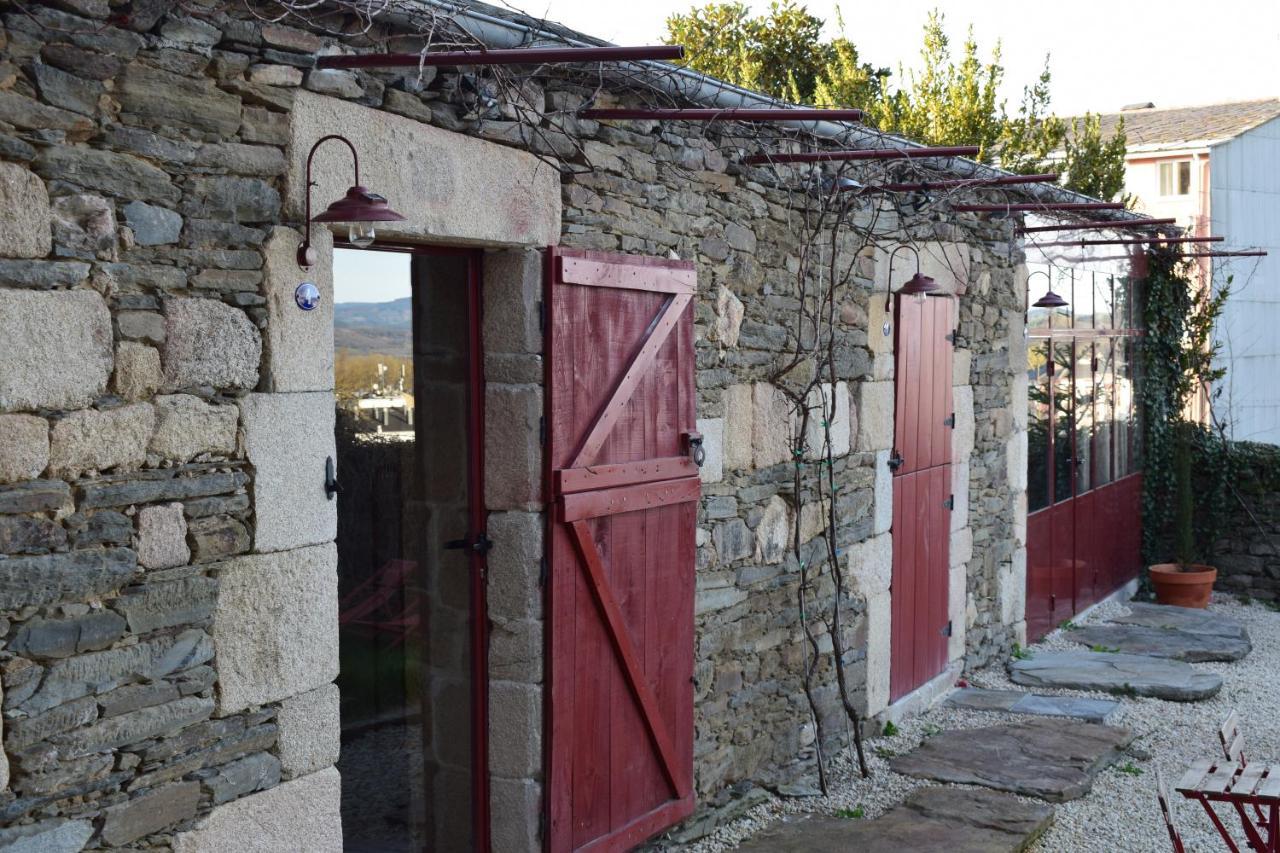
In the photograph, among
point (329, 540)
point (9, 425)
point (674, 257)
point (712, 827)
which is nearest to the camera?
point (9, 425)

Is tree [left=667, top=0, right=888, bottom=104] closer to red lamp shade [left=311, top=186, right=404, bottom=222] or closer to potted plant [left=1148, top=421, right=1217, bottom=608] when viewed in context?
potted plant [left=1148, top=421, right=1217, bottom=608]

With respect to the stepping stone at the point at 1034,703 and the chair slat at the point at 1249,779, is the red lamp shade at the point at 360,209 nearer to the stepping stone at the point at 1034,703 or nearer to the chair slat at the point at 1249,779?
the chair slat at the point at 1249,779

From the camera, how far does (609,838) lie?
4297mm

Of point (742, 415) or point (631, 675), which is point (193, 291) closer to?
point (631, 675)

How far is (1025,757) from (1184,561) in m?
4.98

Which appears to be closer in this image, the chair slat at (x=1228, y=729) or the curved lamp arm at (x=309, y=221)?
the curved lamp arm at (x=309, y=221)

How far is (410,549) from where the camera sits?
12.8 ft

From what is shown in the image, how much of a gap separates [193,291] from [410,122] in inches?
33.3

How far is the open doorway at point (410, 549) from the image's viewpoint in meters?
3.74

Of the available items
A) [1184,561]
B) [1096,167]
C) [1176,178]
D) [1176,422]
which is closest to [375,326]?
[1184,561]

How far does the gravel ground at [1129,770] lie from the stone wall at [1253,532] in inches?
91.4

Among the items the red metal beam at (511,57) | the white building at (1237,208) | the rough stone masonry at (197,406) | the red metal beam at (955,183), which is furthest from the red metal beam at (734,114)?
the white building at (1237,208)

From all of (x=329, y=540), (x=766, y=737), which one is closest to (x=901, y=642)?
(x=766, y=737)

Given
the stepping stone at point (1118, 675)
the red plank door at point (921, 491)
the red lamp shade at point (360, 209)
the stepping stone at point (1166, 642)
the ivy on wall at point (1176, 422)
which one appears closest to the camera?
the red lamp shade at point (360, 209)
